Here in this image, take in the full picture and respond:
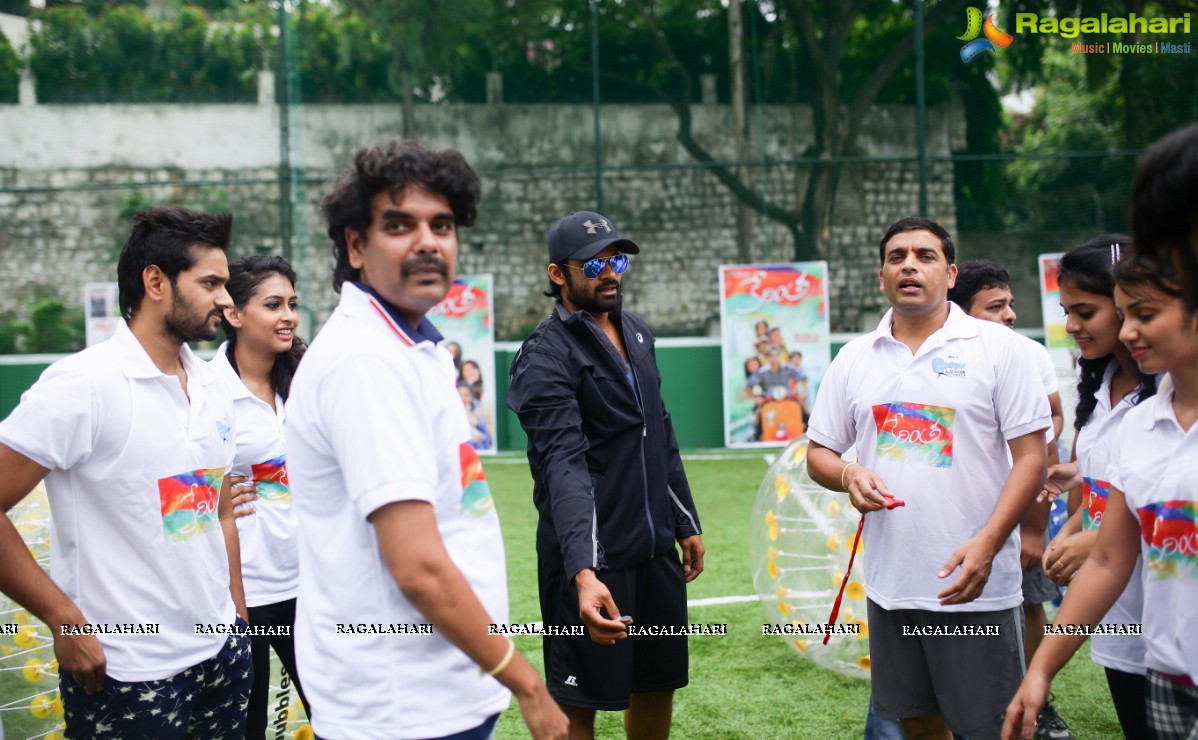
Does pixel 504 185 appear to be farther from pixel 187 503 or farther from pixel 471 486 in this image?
pixel 471 486

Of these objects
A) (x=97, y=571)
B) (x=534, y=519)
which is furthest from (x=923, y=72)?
(x=97, y=571)

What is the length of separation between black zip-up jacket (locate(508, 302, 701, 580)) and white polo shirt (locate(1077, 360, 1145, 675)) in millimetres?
1330

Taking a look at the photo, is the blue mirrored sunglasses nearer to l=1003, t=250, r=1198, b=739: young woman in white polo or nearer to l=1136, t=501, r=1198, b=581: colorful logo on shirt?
l=1003, t=250, r=1198, b=739: young woman in white polo

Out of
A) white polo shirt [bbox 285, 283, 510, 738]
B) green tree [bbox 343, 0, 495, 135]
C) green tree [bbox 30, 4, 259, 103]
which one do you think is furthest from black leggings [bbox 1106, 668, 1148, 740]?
green tree [bbox 30, 4, 259, 103]

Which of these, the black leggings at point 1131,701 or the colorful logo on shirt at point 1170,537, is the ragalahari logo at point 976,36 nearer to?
the black leggings at point 1131,701

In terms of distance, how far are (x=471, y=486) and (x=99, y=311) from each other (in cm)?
1355

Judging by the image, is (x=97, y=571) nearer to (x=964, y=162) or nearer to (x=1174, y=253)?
(x=1174, y=253)

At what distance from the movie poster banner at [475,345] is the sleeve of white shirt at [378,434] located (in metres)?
10.6

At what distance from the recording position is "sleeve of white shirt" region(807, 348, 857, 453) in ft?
11.8

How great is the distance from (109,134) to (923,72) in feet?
37.5

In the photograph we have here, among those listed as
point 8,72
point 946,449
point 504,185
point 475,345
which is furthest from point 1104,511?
point 8,72

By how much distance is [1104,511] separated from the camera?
282 centimetres

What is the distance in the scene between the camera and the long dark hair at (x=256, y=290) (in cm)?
381

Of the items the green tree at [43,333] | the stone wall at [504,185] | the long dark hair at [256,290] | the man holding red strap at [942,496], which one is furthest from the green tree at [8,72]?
the man holding red strap at [942,496]
